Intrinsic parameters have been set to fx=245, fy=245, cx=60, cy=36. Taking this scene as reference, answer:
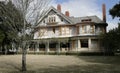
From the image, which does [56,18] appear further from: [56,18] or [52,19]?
[52,19]

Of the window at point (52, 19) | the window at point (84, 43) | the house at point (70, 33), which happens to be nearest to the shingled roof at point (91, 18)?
the house at point (70, 33)

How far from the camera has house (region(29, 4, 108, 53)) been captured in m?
53.4

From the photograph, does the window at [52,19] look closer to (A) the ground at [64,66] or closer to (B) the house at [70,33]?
(B) the house at [70,33]

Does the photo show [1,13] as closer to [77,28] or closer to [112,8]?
[112,8]

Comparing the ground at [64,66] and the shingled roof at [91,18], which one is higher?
the shingled roof at [91,18]

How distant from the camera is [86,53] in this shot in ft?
169

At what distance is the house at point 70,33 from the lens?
5338cm

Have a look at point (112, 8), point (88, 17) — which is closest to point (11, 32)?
point (112, 8)

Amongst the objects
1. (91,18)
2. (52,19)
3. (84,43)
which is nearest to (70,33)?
(84,43)

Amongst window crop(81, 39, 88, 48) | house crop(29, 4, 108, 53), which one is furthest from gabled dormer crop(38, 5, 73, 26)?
window crop(81, 39, 88, 48)

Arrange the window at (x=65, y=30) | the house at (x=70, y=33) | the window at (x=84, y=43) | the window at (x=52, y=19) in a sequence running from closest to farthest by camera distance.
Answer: the house at (x=70, y=33) < the window at (x=84, y=43) < the window at (x=65, y=30) < the window at (x=52, y=19)

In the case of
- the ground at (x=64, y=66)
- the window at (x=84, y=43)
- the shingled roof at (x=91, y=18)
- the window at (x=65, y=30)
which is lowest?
A: the ground at (x=64, y=66)

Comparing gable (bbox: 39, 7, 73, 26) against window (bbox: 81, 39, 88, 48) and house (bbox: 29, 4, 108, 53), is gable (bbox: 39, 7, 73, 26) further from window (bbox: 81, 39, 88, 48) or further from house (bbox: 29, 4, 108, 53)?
window (bbox: 81, 39, 88, 48)

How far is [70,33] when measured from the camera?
57656 mm
